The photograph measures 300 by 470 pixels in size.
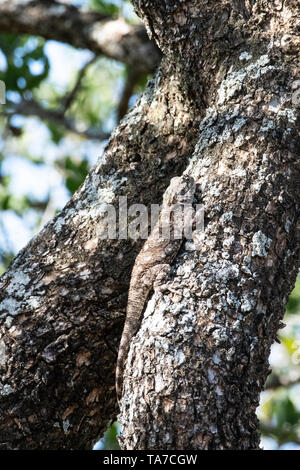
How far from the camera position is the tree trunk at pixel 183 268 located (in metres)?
2.16

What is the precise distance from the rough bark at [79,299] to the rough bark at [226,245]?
0.32 metres

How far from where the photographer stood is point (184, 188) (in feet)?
8.95

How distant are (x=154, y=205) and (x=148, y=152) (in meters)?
0.27

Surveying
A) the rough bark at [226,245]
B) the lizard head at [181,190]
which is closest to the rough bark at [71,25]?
the rough bark at [226,245]

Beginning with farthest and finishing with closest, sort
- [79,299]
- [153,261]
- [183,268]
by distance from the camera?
[79,299] < [153,261] < [183,268]

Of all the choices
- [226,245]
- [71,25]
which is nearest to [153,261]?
[226,245]

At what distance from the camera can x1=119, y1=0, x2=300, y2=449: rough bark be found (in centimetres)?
212

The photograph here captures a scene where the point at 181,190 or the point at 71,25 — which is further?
the point at 71,25

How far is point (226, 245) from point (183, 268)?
18 cm

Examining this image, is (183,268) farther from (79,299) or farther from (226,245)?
(79,299)

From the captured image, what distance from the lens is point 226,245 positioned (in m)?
2.36
